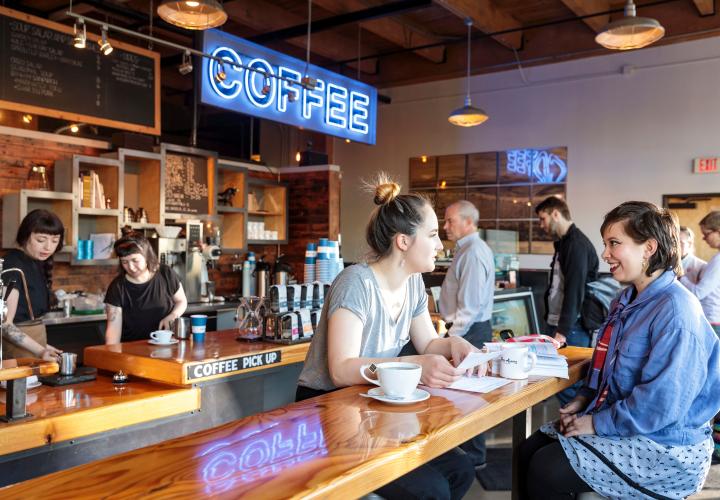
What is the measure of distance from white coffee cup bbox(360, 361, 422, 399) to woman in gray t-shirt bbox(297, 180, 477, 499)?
0.64 ft

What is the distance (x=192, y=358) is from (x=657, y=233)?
2.07 meters

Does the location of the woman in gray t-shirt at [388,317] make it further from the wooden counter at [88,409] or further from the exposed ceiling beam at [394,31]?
the exposed ceiling beam at [394,31]

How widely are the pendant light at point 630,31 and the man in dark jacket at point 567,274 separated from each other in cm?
134

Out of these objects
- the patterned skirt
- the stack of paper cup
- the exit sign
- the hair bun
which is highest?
the exit sign

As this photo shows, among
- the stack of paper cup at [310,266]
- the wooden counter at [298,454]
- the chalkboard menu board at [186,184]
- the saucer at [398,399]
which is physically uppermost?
the chalkboard menu board at [186,184]

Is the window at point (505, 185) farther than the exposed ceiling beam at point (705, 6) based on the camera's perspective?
Yes

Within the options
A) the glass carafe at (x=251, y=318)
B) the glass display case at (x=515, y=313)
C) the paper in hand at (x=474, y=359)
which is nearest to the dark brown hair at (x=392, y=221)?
the paper in hand at (x=474, y=359)

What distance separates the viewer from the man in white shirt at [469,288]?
12.8ft

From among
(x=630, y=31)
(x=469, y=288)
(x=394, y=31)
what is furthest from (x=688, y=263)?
(x=394, y=31)

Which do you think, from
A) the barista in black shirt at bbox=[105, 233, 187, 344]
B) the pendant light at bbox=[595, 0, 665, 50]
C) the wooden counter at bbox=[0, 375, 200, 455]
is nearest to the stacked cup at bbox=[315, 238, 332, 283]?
the barista in black shirt at bbox=[105, 233, 187, 344]

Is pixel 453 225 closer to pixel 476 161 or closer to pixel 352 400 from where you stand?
pixel 352 400

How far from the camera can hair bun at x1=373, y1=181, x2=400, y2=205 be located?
228cm

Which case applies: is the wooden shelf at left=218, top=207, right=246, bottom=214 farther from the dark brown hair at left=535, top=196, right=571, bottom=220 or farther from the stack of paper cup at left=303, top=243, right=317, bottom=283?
the dark brown hair at left=535, top=196, right=571, bottom=220

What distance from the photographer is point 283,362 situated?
3352 millimetres
